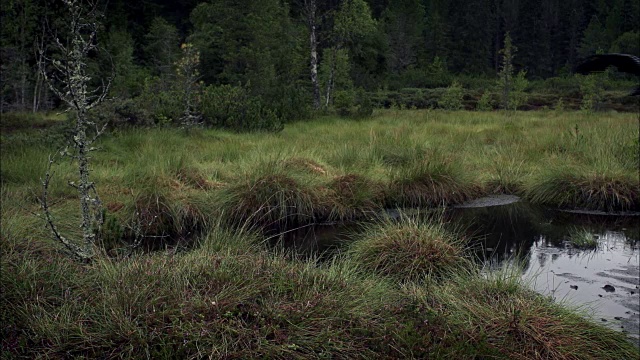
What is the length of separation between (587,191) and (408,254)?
455 centimetres

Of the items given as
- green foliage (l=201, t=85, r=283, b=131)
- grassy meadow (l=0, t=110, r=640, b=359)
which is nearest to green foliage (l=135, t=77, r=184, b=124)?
green foliage (l=201, t=85, r=283, b=131)

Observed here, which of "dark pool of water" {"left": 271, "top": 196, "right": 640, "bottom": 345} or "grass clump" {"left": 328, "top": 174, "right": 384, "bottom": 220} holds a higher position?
"grass clump" {"left": 328, "top": 174, "right": 384, "bottom": 220}

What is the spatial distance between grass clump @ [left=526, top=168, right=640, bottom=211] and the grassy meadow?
0.02m

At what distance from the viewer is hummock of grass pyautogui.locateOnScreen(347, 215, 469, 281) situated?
5949mm

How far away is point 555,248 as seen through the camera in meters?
7.50

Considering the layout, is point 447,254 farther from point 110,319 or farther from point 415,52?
point 415,52

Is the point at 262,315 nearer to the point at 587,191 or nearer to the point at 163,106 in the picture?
the point at 587,191

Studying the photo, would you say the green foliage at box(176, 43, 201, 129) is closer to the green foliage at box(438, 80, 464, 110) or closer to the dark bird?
the dark bird

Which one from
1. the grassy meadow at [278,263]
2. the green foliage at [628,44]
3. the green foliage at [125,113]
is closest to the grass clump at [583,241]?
the grassy meadow at [278,263]

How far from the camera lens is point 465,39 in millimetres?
51969

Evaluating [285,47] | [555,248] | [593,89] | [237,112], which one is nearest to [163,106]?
[237,112]

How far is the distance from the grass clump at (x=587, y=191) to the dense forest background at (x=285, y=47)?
6.47 metres

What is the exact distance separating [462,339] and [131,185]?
18.5 ft

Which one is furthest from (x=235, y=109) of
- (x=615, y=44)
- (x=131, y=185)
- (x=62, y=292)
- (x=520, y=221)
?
(x=615, y=44)
